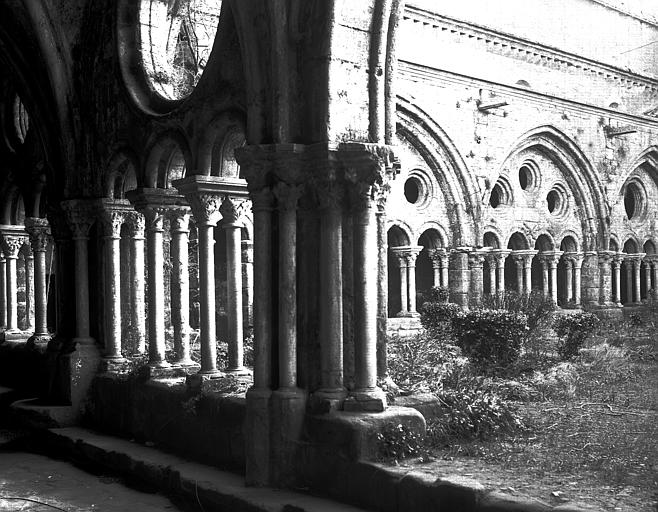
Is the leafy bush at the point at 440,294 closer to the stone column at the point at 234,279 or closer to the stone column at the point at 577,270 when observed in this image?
the stone column at the point at 577,270

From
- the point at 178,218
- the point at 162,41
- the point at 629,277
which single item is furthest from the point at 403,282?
the point at 178,218

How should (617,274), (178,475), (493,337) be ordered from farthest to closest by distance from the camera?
(617,274)
(493,337)
(178,475)

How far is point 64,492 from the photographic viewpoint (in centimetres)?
599

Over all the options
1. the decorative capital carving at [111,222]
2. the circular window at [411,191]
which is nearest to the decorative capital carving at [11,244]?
the decorative capital carving at [111,222]

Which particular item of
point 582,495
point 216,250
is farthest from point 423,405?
point 216,250

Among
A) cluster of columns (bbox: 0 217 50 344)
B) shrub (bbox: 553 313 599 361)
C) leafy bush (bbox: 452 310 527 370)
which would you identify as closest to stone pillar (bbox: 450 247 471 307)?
shrub (bbox: 553 313 599 361)

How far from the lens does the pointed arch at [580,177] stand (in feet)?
71.5

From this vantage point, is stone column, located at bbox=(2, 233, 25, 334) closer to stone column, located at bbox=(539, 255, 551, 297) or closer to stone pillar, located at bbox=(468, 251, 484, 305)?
stone pillar, located at bbox=(468, 251, 484, 305)

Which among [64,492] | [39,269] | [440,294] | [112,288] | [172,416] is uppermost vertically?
[39,269]

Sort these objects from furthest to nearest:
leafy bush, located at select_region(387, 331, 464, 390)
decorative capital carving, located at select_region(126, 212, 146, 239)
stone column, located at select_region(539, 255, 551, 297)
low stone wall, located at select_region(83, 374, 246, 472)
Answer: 1. stone column, located at select_region(539, 255, 551, 297)
2. decorative capital carving, located at select_region(126, 212, 146, 239)
3. leafy bush, located at select_region(387, 331, 464, 390)
4. low stone wall, located at select_region(83, 374, 246, 472)

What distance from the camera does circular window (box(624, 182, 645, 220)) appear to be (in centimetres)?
2484

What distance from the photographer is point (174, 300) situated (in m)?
6.95

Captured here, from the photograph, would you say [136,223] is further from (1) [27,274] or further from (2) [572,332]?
(2) [572,332]

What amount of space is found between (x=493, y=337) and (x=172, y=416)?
4.58 metres
